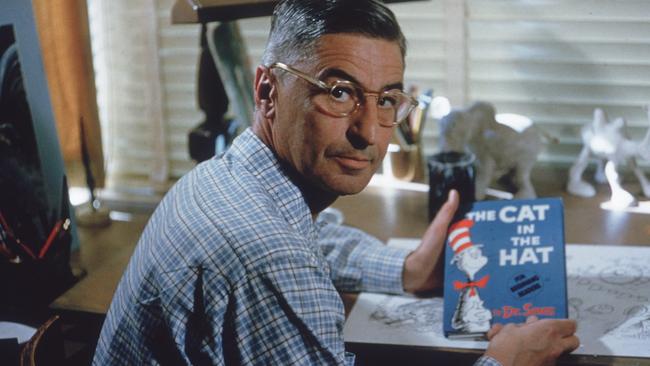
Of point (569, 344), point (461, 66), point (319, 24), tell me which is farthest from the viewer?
point (461, 66)

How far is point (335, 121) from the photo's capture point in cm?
112

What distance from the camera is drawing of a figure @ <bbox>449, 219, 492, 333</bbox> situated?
1299 mm

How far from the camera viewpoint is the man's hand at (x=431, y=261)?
56.9 inches

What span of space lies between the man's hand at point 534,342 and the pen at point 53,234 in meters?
0.75

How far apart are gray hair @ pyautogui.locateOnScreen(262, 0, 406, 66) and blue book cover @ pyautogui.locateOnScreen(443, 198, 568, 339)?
41 centimetres

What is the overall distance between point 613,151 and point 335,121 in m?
0.89

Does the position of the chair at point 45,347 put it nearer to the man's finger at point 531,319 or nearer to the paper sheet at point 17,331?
the paper sheet at point 17,331

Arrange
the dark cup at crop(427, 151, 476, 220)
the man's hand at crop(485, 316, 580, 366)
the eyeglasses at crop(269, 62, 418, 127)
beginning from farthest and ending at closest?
1. the dark cup at crop(427, 151, 476, 220)
2. the man's hand at crop(485, 316, 580, 366)
3. the eyeglasses at crop(269, 62, 418, 127)

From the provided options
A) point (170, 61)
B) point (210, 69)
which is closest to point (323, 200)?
point (210, 69)

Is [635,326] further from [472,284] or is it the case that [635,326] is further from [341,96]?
[341,96]

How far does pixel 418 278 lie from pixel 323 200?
31 cm

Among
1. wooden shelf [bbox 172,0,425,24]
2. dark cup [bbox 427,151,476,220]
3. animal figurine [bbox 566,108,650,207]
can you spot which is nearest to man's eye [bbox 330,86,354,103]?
wooden shelf [bbox 172,0,425,24]

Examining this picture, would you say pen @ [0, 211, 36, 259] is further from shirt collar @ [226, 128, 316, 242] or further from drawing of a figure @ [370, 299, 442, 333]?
drawing of a figure @ [370, 299, 442, 333]

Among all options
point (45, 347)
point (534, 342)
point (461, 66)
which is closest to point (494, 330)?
point (534, 342)
